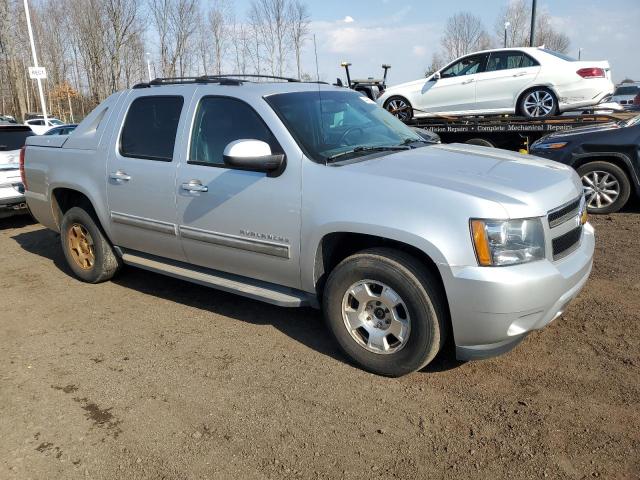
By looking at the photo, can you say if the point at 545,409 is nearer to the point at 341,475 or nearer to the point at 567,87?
the point at 341,475

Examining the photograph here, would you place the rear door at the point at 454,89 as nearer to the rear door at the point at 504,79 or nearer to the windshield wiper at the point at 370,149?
the rear door at the point at 504,79

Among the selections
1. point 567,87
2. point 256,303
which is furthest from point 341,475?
point 567,87

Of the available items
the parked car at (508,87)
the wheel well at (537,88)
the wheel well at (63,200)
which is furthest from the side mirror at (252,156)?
the wheel well at (537,88)

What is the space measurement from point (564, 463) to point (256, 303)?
281 cm

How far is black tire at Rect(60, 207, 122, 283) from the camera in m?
5.03

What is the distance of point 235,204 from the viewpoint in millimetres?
3756

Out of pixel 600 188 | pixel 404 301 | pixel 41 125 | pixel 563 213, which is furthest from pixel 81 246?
pixel 41 125

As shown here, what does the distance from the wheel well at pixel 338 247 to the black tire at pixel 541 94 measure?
6947 millimetres

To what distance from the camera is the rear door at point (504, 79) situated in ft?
30.7

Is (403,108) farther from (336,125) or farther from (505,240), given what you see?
(505,240)

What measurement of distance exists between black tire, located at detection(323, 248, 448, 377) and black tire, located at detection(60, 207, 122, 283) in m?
2.59

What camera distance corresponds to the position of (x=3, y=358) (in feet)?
12.5

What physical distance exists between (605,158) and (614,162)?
13 cm

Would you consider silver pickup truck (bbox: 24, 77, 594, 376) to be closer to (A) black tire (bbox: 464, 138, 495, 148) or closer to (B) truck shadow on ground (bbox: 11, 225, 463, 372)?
(B) truck shadow on ground (bbox: 11, 225, 463, 372)
